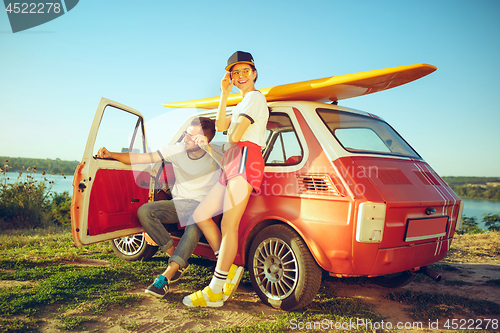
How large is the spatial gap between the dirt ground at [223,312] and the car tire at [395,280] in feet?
0.27

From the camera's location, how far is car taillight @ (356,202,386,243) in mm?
2500

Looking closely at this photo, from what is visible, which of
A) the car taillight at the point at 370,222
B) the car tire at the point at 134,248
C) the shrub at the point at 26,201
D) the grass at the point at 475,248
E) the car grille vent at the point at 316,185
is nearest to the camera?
the car taillight at the point at 370,222

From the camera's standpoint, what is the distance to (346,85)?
327 cm

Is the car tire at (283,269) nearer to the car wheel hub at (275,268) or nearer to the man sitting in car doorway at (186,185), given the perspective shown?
the car wheel hub at (275,268)

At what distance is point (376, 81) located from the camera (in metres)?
3.27

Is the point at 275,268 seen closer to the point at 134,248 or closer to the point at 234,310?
the point at 234,310

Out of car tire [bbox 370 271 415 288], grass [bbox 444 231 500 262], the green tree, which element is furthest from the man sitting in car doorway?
the green tree

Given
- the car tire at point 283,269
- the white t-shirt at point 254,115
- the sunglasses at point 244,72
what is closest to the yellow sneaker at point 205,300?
the car tire at point 283,269

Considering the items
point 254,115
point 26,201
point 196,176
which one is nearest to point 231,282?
point 196,176

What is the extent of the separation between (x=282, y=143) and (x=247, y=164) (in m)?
0.94

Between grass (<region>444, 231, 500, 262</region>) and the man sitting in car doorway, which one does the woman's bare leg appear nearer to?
the man sitting in car doorway

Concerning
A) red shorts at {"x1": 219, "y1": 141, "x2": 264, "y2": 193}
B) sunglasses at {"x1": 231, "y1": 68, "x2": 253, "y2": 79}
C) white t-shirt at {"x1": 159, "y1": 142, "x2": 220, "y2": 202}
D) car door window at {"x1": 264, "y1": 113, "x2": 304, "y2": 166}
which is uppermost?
sunglasses at {"x1": 231, "y1": 68, "x2": 253, "y2": 79}

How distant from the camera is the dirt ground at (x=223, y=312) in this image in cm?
260

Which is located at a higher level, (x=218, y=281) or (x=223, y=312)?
(x=218, y=281)
